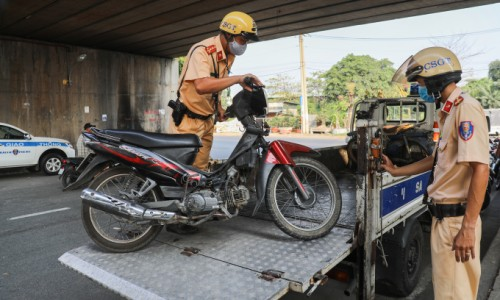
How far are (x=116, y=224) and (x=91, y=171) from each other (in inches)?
18.2

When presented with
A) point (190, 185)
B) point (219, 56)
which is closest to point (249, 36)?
point (219, 56)

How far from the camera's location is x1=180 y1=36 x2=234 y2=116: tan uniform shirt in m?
3.19

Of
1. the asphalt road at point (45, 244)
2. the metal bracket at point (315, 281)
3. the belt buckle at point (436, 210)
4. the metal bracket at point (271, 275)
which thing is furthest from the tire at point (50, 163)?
the belt buckle at point (436, 210)

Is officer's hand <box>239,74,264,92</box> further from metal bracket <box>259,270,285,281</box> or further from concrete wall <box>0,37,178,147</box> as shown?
concrete wall <box>0,37,178,147</box>

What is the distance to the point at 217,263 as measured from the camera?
2.38 metres

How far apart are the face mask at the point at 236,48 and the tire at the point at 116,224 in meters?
1.40

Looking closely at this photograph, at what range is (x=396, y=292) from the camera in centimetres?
333

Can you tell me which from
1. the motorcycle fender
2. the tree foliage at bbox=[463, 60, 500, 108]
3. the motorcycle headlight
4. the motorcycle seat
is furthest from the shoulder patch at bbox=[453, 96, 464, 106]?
the tree foliage at bbox=[463, 60, 500, 108]

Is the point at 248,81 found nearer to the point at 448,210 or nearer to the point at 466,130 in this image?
the point at 466,130

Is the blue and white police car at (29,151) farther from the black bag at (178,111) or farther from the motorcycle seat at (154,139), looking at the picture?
the motorcycle seat at (154,139)

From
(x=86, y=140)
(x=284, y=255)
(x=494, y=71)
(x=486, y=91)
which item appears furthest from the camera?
(x=494, y=71)

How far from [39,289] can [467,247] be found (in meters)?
3.65

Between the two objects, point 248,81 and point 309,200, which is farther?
point 309,200

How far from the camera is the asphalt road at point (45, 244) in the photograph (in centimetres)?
353
